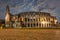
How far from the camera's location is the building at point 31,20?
31983mm

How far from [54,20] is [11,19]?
6.17 metres

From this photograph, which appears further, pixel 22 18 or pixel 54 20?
pixel 22 18

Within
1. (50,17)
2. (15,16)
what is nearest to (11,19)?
(15,16)

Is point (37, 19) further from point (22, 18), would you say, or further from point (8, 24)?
point (8, 24)

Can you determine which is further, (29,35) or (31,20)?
(31,20)

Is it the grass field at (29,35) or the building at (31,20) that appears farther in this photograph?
the building at (31,20)

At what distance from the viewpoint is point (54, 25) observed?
3272 cm

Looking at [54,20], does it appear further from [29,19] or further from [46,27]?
[29,19]

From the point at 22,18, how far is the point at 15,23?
2.32 metres

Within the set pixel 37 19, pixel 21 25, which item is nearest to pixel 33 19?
pixel 37 19

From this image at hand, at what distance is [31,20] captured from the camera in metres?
35.1

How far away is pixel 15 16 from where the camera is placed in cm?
3272

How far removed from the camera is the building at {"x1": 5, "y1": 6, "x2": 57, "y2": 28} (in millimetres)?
31983

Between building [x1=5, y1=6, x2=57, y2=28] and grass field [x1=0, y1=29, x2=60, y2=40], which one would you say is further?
building [x1=5, y1=6, x2=57, y2=28]
